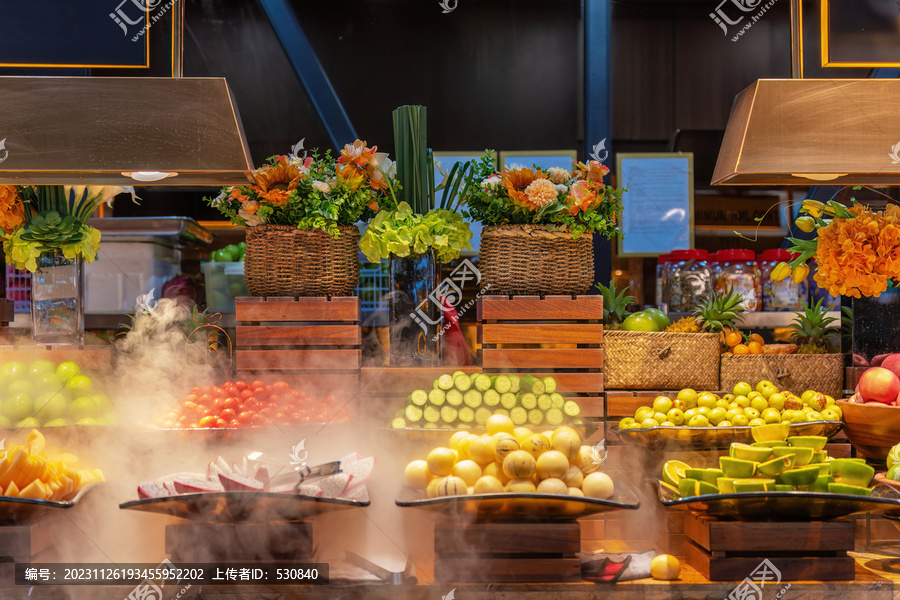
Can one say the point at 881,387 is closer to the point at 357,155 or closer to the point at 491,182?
the point at 491,182

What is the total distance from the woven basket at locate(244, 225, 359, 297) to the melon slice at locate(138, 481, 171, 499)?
1.04 metres

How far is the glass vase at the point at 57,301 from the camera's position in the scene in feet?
8.90

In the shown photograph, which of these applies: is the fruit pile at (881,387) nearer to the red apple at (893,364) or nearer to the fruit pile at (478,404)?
the red apple at (893,364)

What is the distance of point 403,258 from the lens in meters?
2.70

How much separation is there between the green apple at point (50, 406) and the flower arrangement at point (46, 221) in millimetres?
548

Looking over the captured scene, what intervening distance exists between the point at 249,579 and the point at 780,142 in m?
1.91

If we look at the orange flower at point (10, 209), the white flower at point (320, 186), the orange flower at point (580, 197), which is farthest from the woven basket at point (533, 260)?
the orange flower at point (10, 209)

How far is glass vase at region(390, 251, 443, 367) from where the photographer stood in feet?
8.86

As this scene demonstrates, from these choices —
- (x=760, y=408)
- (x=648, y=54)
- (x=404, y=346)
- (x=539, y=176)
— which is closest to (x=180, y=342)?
(x=404, y=346)

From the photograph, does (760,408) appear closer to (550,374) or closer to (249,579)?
(550,374)

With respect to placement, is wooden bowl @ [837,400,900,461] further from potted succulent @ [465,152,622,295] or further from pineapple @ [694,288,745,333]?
potted succulent @ [465,152,622,295]

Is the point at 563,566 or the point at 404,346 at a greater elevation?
the point at 404,346

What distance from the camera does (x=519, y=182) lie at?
2.60 m

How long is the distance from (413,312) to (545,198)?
0.67 meters
